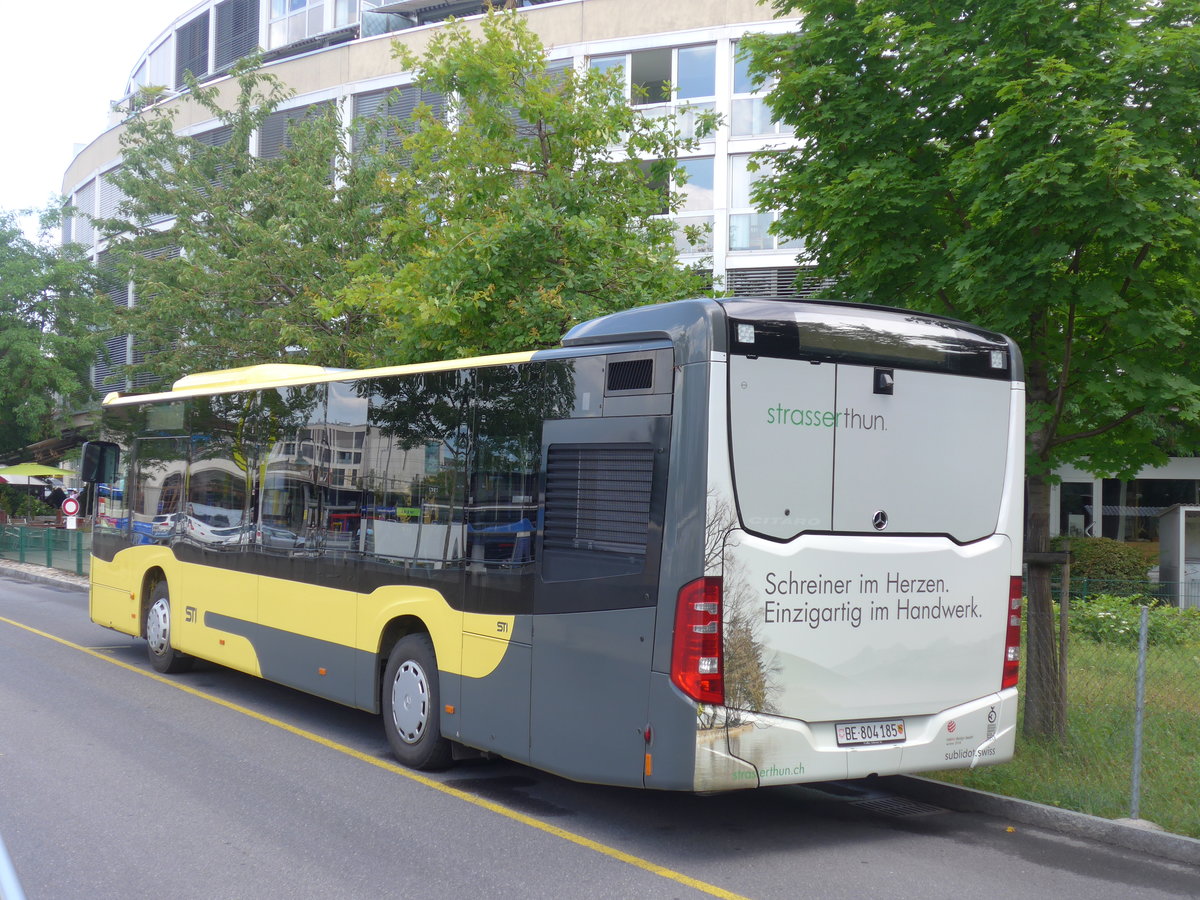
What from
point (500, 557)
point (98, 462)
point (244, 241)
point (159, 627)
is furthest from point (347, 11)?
point (500, 557)

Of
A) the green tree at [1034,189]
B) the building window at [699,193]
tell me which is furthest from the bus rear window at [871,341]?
the building window at [699,193]

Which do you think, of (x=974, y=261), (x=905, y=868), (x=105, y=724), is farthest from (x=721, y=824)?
(x=105, y=724)

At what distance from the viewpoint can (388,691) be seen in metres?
8.67

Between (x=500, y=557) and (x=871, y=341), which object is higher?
(x=871, y=341)

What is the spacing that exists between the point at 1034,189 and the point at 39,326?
3782 centimetres

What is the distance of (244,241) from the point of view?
21297mm

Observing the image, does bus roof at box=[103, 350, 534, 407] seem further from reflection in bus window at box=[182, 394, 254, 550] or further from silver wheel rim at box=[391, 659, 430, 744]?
silver wheel rim at box=[391, 659, 430, 744]

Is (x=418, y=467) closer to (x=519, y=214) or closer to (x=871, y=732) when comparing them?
(x=871, y=732)

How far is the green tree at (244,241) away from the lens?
773 inches

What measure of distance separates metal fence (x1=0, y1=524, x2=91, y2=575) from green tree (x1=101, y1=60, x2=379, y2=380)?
19.3 ft

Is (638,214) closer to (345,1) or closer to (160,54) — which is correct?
(345,1)

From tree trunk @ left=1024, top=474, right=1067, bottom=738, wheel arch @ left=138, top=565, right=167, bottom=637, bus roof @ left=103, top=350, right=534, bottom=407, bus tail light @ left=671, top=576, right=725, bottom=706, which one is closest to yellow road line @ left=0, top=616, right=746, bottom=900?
wheel arch @ left=138, top=565, right=167, bottom=637

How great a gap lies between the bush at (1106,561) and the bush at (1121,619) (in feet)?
31.7

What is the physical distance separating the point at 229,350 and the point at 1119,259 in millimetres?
17254
